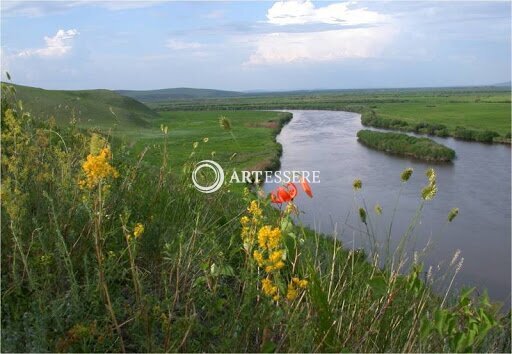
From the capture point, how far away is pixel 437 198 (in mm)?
14734

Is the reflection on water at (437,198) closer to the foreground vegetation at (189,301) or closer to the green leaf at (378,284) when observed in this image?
the foreground vegetation at (189,301)

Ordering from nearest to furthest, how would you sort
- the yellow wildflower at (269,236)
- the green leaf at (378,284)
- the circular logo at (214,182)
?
the yellow wildflower at (269,236) → the green leaf at (378,284) → the circular logo at (214,182)

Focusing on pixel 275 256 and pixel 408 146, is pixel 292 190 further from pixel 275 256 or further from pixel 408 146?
pixel 408 146

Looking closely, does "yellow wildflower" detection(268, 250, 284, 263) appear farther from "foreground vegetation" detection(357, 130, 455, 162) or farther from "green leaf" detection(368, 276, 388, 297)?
"foreground vegetation" detection(357, 130, 455, 162)

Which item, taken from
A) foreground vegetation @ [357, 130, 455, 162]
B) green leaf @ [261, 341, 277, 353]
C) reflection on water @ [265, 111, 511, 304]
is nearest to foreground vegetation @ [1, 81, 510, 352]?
green leaf @ [261, 341, 277, 353]

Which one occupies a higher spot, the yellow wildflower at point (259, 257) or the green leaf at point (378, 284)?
the yellow wildflower at point (259, 257)

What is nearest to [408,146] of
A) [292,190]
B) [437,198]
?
[437,198]

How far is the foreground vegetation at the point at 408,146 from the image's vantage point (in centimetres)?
2095

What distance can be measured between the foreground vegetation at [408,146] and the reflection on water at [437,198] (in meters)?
0.58

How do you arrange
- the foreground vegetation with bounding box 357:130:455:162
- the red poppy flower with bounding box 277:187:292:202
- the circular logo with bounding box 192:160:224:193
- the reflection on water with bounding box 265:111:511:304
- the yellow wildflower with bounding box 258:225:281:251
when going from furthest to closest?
the foreground vegetation with bounding box 357:130:455:162 → the reflection on water with bounding box 265:111:511:304 → the circular logo with bounding box 192:160:224:193 → the red poppy flower with bounding box 277:187:292:202 → the yellow wildflower with bounding box 258:225:281:251

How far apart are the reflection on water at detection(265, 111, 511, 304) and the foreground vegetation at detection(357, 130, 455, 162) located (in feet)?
1.89

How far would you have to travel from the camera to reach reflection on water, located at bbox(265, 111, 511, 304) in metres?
9.54

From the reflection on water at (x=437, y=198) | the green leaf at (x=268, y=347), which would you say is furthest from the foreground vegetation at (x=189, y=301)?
the reflection on water at (x=437, y=198)

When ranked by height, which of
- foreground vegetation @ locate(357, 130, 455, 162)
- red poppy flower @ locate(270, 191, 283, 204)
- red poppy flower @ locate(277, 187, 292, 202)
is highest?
red poppy flower @ locate(277, 187, 292, 202)
